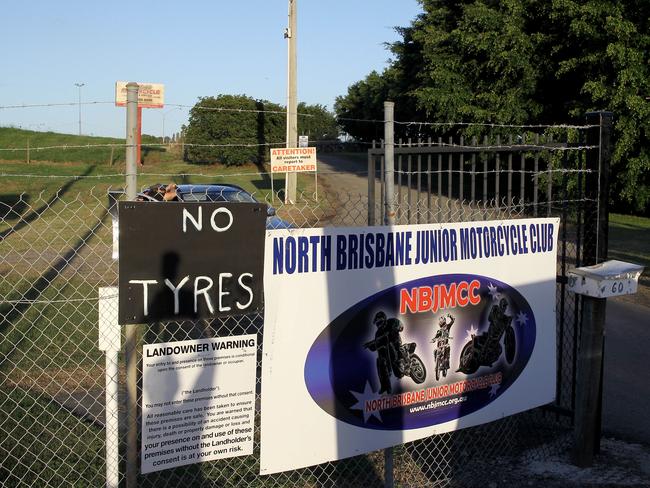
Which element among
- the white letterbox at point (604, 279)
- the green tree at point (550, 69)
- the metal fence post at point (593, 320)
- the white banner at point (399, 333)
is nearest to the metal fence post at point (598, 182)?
the metal fence post at point (593, 320)

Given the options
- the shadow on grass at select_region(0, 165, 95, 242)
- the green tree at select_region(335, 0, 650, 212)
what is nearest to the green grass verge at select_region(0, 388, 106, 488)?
the shadow on grass at select_region(0, 165, 95, 242)

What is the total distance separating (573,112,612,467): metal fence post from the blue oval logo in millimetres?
398

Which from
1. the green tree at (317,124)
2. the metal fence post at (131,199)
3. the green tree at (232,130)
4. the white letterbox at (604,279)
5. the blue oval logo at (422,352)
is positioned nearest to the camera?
the metal fence post at (131,199)

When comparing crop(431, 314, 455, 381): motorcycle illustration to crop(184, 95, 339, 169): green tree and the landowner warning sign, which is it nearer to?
the landowner warning sign

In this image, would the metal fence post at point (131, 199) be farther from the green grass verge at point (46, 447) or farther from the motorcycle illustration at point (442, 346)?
the motorcycle illustration at point (442, 346)

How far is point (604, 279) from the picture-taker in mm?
4586

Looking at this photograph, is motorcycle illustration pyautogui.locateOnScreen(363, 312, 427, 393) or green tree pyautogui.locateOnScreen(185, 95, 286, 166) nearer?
motorcycle illustration pyautogui.locateOnScreen(363, 312, 427, 393)

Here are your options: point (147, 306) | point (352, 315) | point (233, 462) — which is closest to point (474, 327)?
point (352, 315)

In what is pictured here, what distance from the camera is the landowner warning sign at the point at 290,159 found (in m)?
18.3

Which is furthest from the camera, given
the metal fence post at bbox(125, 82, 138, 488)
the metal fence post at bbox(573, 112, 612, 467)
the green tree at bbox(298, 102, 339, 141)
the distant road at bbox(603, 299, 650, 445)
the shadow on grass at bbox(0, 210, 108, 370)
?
the green tree at bbox(298, 102, 339, 141)

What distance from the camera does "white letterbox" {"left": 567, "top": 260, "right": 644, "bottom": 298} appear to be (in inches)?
181

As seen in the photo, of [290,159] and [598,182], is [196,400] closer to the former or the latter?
[598,182]

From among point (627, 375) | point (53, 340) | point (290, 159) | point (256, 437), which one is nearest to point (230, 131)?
point (290, 159)

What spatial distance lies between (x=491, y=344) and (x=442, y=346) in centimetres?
45
